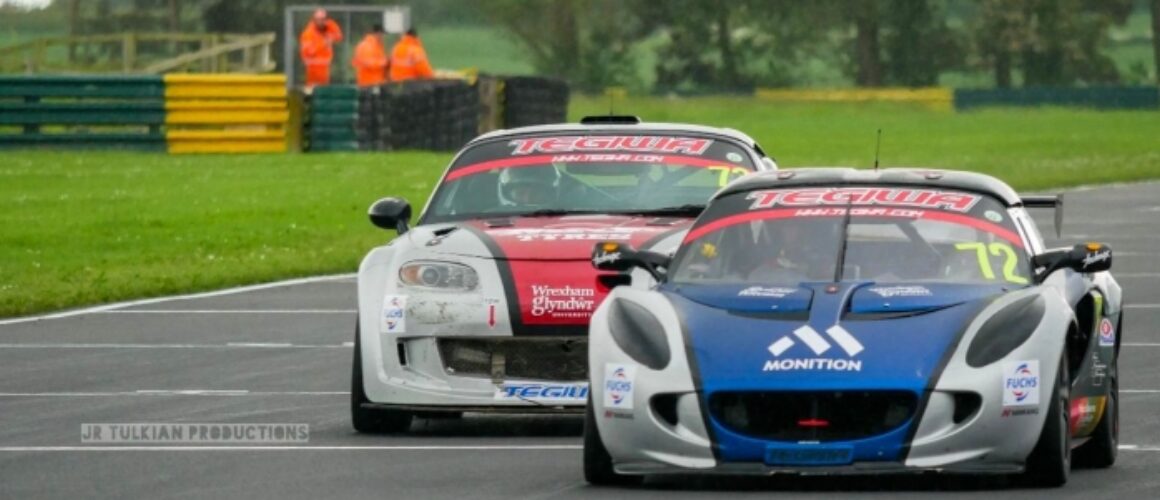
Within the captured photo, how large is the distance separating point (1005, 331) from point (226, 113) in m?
29.8

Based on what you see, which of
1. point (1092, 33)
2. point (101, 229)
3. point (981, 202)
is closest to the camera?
point (981, 202)

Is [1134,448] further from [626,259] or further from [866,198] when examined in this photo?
[626,259]

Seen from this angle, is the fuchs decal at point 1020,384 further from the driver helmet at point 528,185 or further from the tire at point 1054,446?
the driver helmet at point 528,185

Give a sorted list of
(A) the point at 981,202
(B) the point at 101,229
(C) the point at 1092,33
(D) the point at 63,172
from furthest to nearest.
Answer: (C) the point at 1092,33 < (D) the point at 63,172 < (B) the point at 101,229 < (A) the point at 981,202

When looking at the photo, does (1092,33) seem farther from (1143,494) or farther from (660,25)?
(1143,494)

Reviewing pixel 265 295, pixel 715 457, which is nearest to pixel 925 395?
pixel 715 457

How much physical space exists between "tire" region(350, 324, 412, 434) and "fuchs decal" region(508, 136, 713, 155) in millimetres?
2165

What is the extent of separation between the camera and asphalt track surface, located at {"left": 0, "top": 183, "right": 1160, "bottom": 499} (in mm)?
9422

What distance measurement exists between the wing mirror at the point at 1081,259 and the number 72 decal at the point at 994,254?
0.11 meters

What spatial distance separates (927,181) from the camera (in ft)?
33.8

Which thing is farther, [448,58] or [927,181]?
[448,58]

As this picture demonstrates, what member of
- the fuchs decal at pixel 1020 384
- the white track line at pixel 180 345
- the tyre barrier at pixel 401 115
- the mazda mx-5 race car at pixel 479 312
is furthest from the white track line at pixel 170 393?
the tyre barrier at pixel 401 115

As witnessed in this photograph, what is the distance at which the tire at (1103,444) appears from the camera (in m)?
9.88

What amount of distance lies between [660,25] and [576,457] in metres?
79.1
